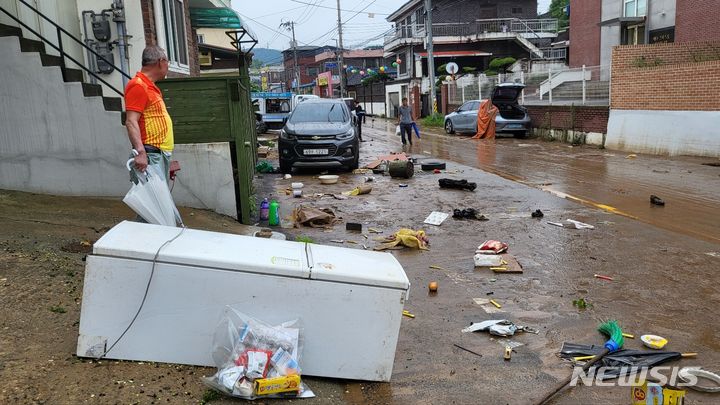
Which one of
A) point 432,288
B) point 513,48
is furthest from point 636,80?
point 513,48

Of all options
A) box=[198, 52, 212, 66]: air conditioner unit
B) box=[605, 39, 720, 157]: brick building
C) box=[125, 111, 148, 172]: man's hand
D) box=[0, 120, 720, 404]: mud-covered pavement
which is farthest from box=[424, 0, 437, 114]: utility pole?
box=[125, 111, 148, 172]: man's hand

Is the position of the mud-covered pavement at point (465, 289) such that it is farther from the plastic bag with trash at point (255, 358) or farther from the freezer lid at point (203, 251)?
the freezer lid at point (203, 251)

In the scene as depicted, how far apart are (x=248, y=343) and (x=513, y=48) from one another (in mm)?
49159

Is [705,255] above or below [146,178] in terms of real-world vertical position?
below

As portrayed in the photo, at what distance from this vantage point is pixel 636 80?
17906mm

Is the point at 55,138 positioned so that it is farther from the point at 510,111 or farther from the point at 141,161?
the point at 510,111

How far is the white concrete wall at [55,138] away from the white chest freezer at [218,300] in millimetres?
4465

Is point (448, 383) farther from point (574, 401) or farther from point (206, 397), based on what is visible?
point (206, 397)

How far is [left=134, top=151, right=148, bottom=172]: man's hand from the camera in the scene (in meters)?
4.40

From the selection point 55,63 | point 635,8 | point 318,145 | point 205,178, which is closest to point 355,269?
point 205,178

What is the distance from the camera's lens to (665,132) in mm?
16500

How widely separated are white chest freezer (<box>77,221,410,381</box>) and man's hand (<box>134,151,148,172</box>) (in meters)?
1.06

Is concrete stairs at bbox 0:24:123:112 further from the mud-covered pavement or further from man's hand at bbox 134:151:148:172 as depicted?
man's hand at bbox 134:151:148:172

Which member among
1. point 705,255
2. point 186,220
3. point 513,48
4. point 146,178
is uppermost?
point 513,48
